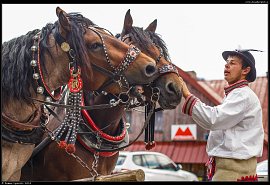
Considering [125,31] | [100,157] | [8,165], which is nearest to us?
[8,165]

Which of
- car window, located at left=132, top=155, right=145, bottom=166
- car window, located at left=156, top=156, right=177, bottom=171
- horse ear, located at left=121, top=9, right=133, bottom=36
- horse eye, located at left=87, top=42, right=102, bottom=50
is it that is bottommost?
car window, located at left=156, top=156, right=177, bottom=171

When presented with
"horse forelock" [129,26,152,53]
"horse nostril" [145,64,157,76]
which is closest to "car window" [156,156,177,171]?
"horse forelock" [129,26,152,53]

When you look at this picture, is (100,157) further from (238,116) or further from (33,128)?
(238,116)

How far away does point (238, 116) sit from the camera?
7.63 ft

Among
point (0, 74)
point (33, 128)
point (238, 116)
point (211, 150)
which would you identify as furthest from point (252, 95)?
point (0, 74)

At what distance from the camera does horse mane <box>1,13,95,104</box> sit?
7.77ft

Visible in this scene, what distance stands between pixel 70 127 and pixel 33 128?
0.85ft

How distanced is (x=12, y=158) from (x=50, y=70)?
555 millimetres

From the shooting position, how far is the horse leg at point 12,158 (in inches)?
90.2

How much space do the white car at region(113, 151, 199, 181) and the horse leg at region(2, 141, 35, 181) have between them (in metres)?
7.27

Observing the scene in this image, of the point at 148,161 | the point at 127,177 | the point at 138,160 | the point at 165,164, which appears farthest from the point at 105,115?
the point at 165,164

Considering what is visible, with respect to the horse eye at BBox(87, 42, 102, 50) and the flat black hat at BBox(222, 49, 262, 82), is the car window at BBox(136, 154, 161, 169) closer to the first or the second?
the flat black hat at BBox(222, 49, 262, 82)

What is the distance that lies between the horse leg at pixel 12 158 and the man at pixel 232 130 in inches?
38.4

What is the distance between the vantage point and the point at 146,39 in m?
3.33
